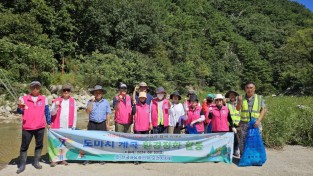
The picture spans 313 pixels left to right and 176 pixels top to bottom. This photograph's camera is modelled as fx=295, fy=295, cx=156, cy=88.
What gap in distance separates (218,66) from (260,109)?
45.1 meters

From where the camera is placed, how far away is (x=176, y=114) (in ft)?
25.4

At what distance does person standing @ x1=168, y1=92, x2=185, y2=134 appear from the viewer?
770 cm

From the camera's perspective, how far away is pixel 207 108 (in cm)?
774

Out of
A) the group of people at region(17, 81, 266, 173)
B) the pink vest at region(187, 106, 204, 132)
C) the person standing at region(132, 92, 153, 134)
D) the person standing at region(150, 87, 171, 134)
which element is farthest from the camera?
the pink vest at region(187, 106, 204, 132)

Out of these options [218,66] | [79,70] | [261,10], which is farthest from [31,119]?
[261,10]

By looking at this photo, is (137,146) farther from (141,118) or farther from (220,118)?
(220,118)

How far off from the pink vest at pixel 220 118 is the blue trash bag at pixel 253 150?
654mm

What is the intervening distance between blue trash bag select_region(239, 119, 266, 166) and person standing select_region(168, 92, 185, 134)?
1.78 m

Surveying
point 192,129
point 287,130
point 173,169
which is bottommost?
point 173,169

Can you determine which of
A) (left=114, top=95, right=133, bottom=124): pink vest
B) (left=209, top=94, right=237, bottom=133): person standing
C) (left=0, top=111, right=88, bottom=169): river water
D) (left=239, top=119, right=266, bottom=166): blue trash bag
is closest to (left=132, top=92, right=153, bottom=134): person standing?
(left=114, top=95, right=133, bottom=124): pink vest

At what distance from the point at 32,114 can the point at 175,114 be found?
3.45 m

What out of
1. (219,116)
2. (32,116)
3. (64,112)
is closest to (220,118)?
(219,116)

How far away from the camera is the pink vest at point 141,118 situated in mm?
7375

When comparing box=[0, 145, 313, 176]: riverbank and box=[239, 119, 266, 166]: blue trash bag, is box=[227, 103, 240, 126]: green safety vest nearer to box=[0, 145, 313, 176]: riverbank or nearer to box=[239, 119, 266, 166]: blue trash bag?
box=[239, 119, 266, 166]: blue trash bag
